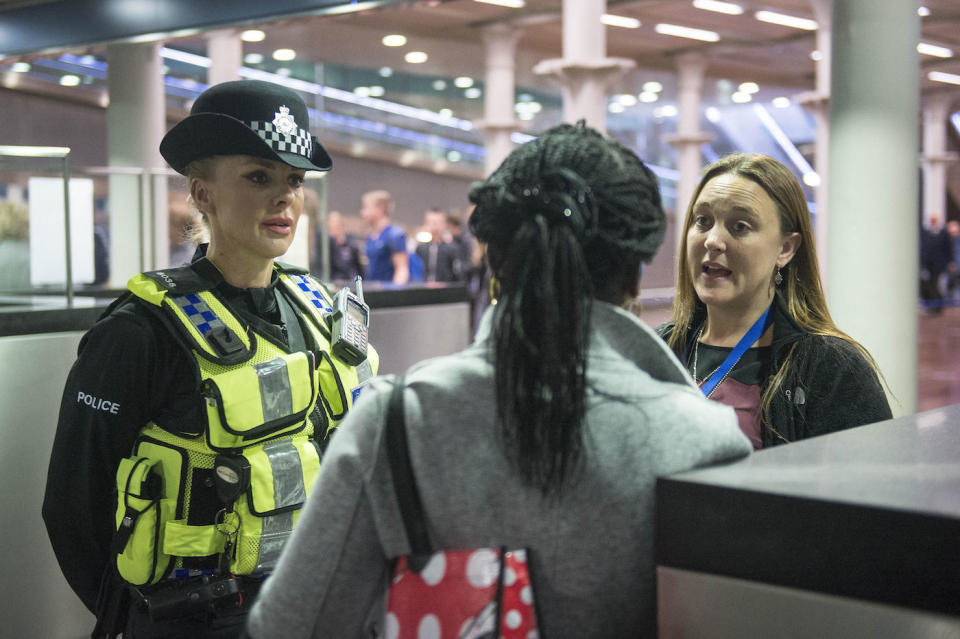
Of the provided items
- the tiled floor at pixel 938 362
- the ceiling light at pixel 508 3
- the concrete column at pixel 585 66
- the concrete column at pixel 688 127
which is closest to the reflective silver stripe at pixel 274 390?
the tiled floor at pixel 938 362

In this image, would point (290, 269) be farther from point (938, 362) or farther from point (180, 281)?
point (938, 362)

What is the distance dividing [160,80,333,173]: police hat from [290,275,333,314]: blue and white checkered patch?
30cm

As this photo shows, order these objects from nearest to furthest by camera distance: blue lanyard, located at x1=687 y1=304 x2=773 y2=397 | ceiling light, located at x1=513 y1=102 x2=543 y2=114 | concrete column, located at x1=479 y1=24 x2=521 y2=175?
1. blue lanyard, located at x1=687 y1=304 x2=773 y2=397
2. concrete column, located at x1=479 y1=24 x2=521 y2=175
3. ceiling light, located at x1=513 y1=102 x2=543 y2=114

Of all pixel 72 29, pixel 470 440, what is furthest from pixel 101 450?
pixel 72 29

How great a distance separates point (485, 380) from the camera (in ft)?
3.66

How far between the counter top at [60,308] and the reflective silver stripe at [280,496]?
176 centimetres

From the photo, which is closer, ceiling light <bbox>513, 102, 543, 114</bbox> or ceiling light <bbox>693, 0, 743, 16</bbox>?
ceiling light <bbox>693, 0, 743, 16</bbox>

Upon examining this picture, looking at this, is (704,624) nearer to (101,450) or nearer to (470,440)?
(470,440)

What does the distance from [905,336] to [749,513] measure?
471 cm

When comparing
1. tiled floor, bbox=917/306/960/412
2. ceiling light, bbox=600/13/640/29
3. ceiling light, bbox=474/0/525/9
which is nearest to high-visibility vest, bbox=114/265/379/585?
tiled floor, bbox=917/306/960/412

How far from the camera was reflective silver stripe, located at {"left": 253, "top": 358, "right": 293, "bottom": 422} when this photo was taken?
6.54ft

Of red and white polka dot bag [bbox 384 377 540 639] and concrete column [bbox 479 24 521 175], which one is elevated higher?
concrete column [bbox 479 24 521 175]

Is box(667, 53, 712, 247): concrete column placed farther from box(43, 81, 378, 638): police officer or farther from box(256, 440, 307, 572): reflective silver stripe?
box(256, 440, 307, 572): reflective silver stripe

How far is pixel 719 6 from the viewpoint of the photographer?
16.1 metres
